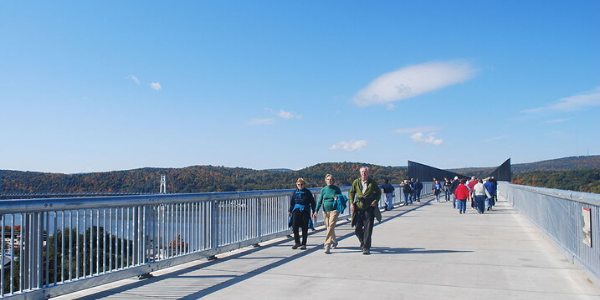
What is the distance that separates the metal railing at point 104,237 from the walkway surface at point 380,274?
0.26 meters

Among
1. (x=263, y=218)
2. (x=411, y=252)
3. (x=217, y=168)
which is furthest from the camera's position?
(x=217, y=168)

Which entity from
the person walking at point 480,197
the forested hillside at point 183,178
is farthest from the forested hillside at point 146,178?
the person walking at point 480,197

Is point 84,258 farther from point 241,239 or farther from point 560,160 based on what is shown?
point 560,160

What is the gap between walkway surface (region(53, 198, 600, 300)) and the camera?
20.6 ft

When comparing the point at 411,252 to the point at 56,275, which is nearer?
the point at 56,275

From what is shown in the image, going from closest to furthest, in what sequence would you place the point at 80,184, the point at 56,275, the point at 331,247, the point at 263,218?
the point at 56,275, the point at 331,247, the point at 263,218, the point at 80,184

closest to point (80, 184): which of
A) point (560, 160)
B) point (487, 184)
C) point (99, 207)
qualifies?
point (487, 184)

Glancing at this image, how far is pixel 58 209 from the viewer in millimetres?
5793

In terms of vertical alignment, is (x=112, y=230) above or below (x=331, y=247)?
above

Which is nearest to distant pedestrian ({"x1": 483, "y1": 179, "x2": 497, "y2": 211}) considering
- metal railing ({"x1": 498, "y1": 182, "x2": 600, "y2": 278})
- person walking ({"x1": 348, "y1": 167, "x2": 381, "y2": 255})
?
metal railing ({"x1": 498, "y1": 182, "x2": 600, "y2": 278})

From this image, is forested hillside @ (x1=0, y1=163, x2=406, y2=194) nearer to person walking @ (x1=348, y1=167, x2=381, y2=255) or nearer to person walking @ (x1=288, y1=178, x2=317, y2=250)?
person walking @ (x1=288, y1=178, x2=317, y2=250)

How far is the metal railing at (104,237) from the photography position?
5.39 m

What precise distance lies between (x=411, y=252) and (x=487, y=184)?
49.6ft

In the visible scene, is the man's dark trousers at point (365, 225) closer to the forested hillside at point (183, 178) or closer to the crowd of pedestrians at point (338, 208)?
the crowd of pedestrians at point (338, 208)
